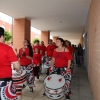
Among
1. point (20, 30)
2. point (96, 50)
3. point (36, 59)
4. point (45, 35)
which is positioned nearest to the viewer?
point (96, 50)

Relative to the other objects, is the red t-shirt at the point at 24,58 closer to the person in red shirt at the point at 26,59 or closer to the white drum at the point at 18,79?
the person in red shirt at the point at 26,59

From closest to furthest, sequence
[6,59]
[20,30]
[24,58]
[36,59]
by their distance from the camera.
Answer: [6,59], [24,58], [36,59], [20,30]

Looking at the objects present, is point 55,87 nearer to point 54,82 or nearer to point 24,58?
point 54,82

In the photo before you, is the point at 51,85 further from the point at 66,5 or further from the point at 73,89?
the point at 66,5

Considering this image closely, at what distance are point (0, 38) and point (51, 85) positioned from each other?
143 cm

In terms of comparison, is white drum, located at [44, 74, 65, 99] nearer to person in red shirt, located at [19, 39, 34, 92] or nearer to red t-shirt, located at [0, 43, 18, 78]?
person in red shirt, located at [19, 39, 34, 92]

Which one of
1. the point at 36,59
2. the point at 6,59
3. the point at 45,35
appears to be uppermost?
the point at 45,35

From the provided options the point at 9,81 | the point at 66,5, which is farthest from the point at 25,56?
the point at 66,5

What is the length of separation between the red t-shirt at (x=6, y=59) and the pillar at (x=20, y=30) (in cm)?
576

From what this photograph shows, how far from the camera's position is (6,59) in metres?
1.61

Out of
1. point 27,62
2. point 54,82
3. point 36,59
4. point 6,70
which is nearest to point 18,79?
point 54,82

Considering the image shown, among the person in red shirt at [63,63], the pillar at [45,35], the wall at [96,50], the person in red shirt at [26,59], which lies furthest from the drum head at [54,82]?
the pillar at [45,35]

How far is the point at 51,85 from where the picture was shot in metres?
2.62

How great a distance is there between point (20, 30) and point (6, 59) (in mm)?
5943
